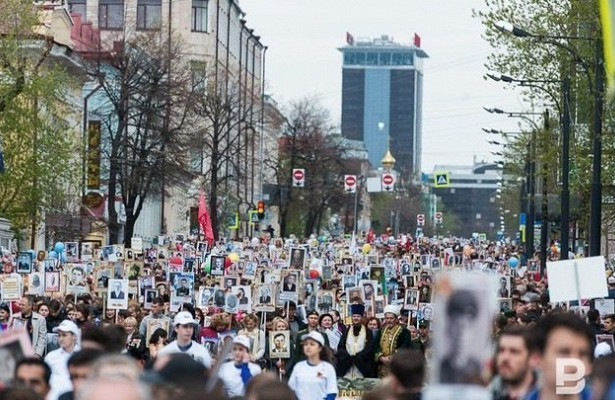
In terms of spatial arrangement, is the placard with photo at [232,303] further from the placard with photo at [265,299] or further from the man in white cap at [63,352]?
the man in white cap at [63,352]

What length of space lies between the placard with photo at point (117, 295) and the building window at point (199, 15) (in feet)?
266

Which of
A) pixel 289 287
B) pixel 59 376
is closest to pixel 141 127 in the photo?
pixel 289 287

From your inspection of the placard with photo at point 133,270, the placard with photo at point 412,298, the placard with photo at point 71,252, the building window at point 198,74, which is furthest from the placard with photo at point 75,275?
the building window at point 198,74

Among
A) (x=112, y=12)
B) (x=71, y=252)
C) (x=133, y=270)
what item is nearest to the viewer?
(x=133, y=270)

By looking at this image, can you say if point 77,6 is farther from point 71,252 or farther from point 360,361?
point 360,361

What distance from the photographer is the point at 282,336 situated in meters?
22.0

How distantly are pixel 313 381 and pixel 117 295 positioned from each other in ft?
38.8

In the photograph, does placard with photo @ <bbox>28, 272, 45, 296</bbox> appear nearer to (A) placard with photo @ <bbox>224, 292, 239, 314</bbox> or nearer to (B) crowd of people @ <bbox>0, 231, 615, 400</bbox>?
(B) crowd of people @ <bbox>0, 231, 615, 400</bbox>

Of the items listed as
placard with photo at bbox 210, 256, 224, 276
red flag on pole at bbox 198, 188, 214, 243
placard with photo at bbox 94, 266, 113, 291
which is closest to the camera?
placard with photo at bbox 94, 266, 113, 291

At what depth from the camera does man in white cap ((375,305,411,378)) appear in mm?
22281

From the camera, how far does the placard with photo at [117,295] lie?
27.3 metres

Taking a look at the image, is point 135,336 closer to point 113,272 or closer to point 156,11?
point 113,272

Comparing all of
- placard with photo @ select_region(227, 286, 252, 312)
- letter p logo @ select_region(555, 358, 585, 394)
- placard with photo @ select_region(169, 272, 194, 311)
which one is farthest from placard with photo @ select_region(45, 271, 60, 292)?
letter p logo @ select_region(555, 358, 585, 394)

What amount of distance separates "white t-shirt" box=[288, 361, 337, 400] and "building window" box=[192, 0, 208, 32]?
9264 centimetres
